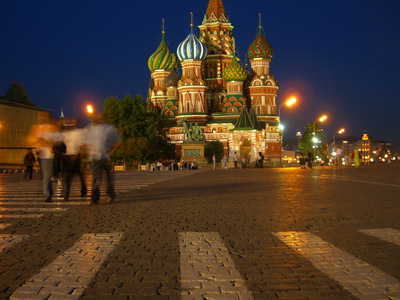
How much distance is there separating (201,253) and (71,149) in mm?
7353

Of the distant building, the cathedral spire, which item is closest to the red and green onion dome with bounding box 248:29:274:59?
the cathedral spire

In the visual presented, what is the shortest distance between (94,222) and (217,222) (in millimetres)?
2142

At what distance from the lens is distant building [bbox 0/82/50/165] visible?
7969 cm

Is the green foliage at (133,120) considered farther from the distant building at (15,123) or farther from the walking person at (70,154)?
the walking person at (70,154)

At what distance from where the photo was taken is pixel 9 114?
275 ft

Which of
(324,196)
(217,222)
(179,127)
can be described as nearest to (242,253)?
(217,222)

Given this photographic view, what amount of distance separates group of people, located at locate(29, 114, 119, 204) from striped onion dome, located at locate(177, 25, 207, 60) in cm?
7833

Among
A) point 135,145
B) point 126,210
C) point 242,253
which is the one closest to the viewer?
point 242,253

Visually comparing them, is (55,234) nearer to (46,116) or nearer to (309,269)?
(309,269)

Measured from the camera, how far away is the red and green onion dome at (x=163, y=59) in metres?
97.9

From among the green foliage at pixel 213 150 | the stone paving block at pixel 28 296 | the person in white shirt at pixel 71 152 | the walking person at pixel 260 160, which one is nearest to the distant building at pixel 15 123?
the green foliage at pixel 213 150

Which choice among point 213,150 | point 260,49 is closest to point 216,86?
point 260,49

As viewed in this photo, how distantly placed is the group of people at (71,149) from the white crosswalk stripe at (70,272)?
196 inches

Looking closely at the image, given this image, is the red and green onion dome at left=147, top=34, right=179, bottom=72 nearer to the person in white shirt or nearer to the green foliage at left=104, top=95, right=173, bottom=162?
the green foliage at left=104, top=95, right=173, bottom=162
